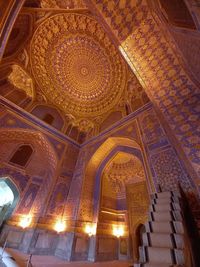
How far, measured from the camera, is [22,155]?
9.06 metres

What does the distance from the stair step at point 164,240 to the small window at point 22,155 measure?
8.60 meters

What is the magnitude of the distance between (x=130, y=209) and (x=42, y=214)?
555cm

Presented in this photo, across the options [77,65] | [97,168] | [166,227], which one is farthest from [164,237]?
[77,65]

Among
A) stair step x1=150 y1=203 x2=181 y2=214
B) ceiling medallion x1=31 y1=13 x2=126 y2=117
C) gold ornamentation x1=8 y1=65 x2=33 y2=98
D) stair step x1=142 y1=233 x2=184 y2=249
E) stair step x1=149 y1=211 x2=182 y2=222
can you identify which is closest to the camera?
stair step x1=142 y1=233 x2=184 y2=249

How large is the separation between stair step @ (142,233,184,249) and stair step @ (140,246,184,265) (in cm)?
14

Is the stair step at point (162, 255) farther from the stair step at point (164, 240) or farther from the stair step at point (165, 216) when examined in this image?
the stair step at point (165, 216)

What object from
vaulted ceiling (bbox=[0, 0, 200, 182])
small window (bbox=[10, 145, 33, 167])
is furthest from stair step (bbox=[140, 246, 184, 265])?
small window (bbox=[10, 145, 33, 167])

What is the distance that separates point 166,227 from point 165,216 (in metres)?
0.28

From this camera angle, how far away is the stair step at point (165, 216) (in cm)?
318

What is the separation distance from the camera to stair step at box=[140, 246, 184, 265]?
2491 mm

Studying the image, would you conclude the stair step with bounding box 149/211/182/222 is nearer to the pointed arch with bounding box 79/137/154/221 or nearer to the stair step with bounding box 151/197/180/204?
the stair step with bounding box 151/197/180/204

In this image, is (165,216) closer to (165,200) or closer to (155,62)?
(165,200)

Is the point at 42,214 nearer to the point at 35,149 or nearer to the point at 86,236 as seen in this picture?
the point at 86,236

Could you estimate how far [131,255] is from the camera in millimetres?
7426
